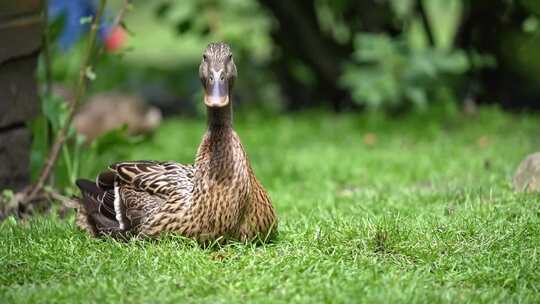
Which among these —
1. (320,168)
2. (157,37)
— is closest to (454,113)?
(320,168)

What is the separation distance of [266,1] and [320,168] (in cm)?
259

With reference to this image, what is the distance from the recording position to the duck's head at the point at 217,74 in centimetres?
457

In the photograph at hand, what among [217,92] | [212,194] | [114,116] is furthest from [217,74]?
[114,116]

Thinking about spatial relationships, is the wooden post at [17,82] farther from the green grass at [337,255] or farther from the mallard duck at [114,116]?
the mallard duck at [114,116]

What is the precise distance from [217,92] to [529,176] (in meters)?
2.27

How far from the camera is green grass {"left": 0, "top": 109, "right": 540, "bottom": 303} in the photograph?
4.18 metres

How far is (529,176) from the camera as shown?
6.02 metres

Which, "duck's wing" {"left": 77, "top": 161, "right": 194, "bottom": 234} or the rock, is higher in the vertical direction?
"duck's wing" {"left": 77, "top": 161, "right": 194, "bottom": 234}

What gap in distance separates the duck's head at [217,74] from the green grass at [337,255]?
2.27 feet

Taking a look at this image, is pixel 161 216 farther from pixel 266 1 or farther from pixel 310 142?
pixel 266 1

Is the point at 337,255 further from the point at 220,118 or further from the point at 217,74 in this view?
the point at 217,74

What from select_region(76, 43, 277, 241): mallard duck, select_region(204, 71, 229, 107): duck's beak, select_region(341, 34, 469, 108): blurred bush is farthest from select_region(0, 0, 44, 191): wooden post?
select_region(341, 34, 469, 108): blurred bush

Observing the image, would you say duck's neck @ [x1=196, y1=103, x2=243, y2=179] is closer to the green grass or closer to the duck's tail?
the green grass

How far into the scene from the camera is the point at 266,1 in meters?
9.84
